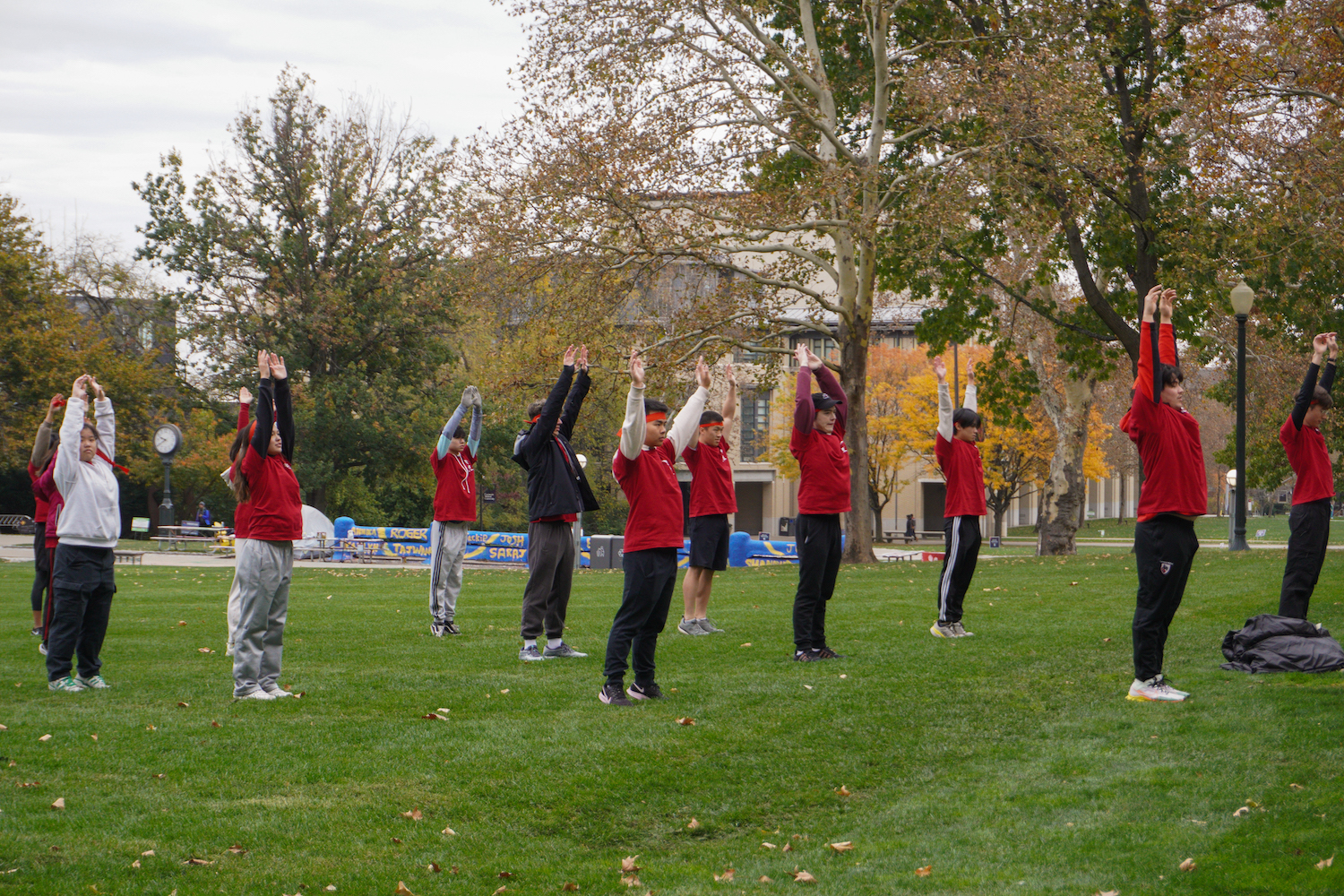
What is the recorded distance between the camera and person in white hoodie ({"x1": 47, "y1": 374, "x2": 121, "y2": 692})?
8.69 m

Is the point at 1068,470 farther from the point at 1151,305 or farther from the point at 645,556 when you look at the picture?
the point at 645,556

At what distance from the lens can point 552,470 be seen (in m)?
9.55

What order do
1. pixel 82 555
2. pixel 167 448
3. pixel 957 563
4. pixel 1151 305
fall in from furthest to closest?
pixel 167 448 → pixel 957 563 → pixel 82 555 → pixel 1151 305

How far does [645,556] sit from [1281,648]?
488cm

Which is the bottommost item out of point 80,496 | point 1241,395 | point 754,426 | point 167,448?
point 80,496

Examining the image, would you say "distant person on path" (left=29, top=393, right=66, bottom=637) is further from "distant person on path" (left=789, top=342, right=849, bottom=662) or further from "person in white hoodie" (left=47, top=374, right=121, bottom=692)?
"distant person on path" (left=789, top=342, right=849, bottom=662)

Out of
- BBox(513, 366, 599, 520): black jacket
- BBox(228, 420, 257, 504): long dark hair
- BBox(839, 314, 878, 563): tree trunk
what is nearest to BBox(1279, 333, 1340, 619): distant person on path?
BBox(513, 366, 599, 520): black jacket

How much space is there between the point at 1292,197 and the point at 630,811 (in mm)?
19834

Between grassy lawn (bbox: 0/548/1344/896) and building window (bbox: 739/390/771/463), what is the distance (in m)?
49.7

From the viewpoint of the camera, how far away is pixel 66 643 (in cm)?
880

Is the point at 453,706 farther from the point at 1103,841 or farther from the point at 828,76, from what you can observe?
the point at 828,76

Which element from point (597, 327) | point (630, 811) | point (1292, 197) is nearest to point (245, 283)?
point (597, 327)

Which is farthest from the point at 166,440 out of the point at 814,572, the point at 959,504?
the point at 814,572

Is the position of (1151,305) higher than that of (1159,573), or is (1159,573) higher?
(1151,305)
